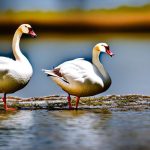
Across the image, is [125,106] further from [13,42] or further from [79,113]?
[13,42]

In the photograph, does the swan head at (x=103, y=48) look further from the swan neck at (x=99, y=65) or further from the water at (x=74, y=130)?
the water at (x=74, y=130)

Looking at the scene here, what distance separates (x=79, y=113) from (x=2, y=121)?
109 cm

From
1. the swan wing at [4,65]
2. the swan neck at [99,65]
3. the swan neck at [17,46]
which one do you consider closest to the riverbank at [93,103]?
the swan neck at [99,65]

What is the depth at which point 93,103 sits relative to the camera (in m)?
8.42

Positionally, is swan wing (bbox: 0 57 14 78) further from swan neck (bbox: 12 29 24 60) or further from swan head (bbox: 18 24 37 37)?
swan head (bbox: 18 24 37 37)

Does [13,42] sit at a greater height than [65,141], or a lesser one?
greater

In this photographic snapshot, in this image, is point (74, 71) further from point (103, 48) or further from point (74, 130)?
point (74, 130)

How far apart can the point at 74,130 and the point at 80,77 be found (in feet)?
6.12

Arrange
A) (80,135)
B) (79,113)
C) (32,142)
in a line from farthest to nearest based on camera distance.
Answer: (79,113) → (80,135) → (32,142)

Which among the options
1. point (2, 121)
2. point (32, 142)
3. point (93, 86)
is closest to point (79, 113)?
point (93, 86)

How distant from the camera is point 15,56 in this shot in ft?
27.0

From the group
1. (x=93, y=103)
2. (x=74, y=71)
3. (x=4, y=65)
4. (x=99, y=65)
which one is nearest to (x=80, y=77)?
(x=74, y=71)

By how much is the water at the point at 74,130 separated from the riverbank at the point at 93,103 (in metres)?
0.47

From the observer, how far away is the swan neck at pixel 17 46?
8.19 m
